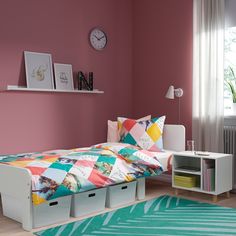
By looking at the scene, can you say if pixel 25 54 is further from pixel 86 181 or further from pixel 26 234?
pixel 26 234

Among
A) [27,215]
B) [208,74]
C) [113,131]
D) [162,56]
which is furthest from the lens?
[162,56]

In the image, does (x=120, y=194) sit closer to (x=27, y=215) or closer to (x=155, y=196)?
(x=155, y=196)

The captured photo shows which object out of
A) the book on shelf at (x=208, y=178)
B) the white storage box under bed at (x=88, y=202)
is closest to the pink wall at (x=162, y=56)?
the book on shelf at (x=208, y=178)

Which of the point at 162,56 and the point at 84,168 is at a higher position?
the point at 162,56

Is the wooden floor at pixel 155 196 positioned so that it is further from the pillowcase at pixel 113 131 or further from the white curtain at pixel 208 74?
the pillowcase at pixel 113 131

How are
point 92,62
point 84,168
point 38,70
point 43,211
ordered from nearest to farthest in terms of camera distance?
point 43,211 < point 84,168 < point 38,70 < point 92,62

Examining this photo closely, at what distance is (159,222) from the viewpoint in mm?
3129

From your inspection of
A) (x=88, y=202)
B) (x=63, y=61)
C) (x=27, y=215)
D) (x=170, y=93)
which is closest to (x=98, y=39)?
(x=63, y=61)

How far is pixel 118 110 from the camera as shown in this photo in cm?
515

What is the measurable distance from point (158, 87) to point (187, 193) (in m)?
Result: 1.45

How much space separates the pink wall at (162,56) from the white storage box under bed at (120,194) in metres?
1.19

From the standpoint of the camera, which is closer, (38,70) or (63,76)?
(38,70)

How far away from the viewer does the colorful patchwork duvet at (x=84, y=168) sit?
2963mm

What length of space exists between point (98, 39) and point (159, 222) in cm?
258
